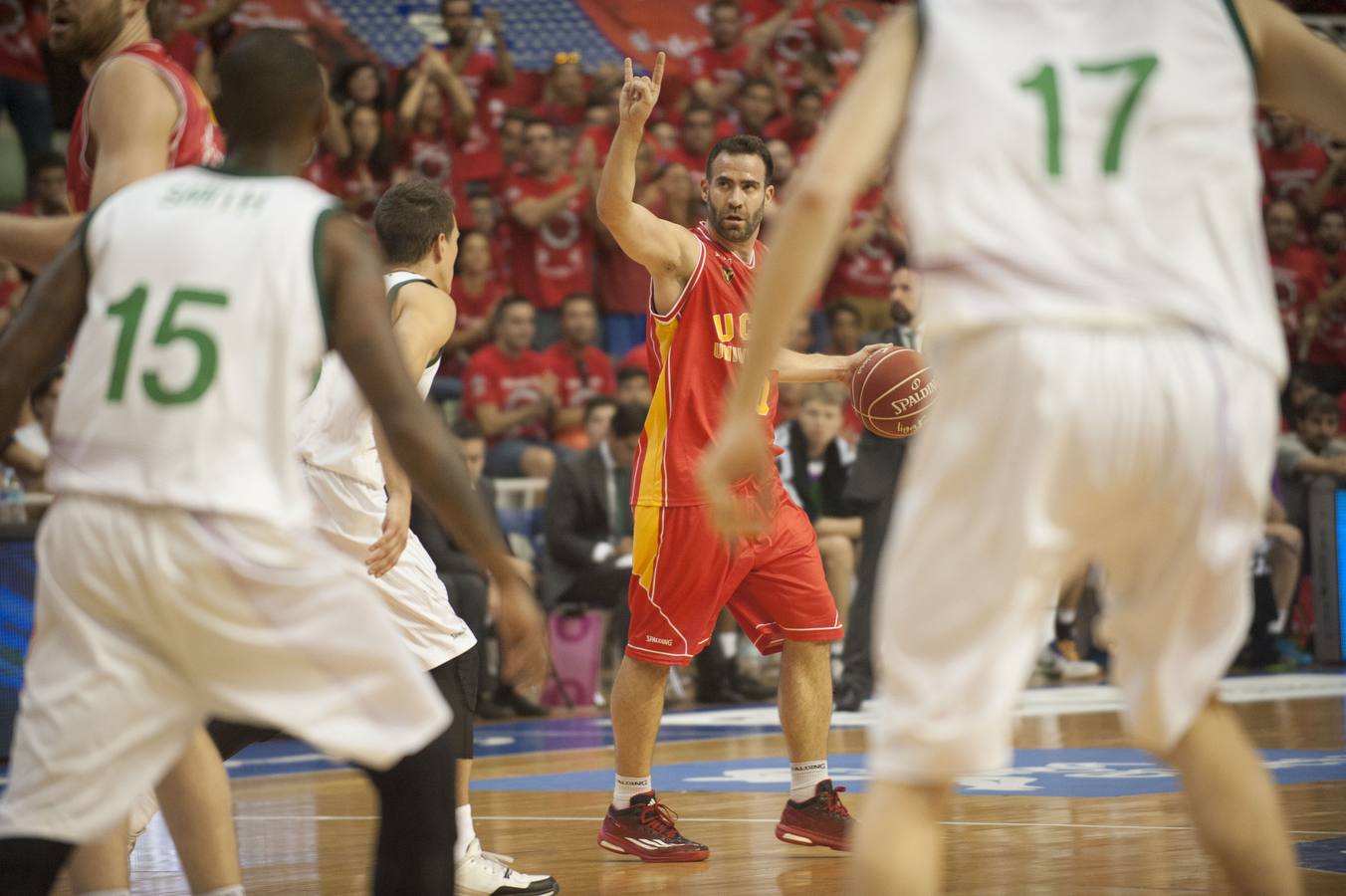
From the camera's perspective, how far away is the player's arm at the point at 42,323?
117 inches

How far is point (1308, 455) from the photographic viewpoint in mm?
13273

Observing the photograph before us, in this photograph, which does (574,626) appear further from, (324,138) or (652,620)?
(652,620)

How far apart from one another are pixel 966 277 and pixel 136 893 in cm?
362

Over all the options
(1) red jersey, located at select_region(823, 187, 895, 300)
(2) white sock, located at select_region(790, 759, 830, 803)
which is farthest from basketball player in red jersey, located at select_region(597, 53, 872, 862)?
(1) red jersey, located at select_region(823, 187, 895, 300)

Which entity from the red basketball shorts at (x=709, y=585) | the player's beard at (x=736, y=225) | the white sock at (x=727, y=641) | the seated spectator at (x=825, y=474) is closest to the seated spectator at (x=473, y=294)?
the seated spectator at (x=825, y=474)

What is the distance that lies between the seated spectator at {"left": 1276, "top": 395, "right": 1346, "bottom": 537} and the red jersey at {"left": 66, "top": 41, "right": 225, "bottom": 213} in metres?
11.1

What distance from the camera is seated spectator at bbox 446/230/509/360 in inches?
474

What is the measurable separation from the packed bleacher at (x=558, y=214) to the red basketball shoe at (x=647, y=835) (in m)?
3.97

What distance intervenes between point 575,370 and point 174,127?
28.1 ft

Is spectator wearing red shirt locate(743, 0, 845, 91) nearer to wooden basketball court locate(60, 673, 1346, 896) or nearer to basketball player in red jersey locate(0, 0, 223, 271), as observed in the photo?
wooden basketball court locate(60, 673, 1346, 896)

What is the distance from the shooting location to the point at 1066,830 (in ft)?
18.7

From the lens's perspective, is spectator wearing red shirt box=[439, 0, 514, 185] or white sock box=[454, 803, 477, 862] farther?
spectator wearing red shirt box=[439, 0, 514, 185]

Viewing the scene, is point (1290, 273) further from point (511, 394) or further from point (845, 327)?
point (511, 394)

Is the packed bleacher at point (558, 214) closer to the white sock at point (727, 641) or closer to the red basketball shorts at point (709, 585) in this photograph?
the white sock at point (727, 641)
